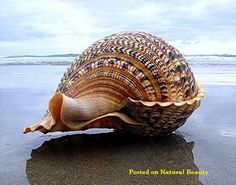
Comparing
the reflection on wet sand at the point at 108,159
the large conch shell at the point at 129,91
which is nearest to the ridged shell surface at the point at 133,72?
the large conch shell at the point at 129,91

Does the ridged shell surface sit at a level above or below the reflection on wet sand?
above

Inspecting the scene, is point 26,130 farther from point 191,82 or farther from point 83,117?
point 191,82


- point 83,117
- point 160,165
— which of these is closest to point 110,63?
point 83,117

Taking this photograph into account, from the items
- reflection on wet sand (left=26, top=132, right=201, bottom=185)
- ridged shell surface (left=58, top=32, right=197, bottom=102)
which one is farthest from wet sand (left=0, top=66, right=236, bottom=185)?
ridged shell surface (left=58, top=32, right=197, bottom=102)

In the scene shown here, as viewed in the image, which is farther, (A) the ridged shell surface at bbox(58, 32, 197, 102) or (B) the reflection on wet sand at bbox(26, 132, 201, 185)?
(A) the ridged shell surface at bbox(58, 32, 197, 102)

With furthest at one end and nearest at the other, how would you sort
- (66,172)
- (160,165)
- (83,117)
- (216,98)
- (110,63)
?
(216,98) → (110,63) → (83,117) → (160,165) → (66,172)

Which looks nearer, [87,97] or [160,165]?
[160,165]

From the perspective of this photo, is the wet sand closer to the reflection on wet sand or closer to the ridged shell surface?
the reflection on wet sand
